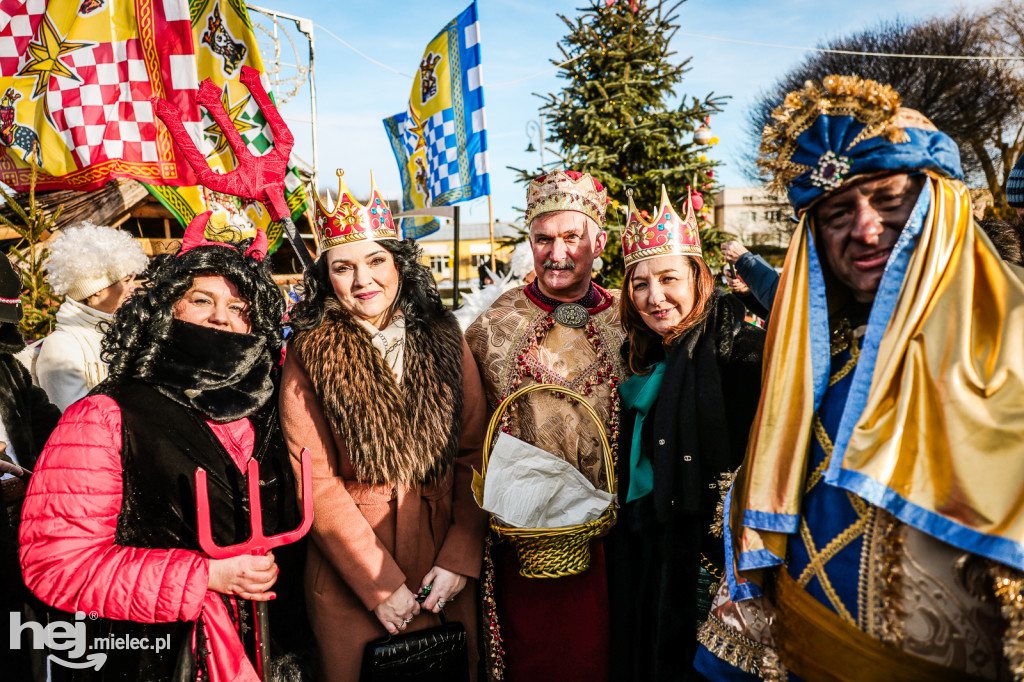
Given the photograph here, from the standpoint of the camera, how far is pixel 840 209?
1.50m

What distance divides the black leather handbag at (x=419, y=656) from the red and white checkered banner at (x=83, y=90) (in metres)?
3.58

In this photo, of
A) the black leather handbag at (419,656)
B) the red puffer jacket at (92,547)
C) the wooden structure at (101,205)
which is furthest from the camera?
the wooden structure at (101,205)

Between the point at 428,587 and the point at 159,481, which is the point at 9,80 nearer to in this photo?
the point at 159,481

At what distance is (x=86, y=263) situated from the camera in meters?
3.73

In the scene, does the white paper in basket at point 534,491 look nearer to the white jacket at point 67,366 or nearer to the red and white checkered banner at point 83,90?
the white jacket at point 67,366

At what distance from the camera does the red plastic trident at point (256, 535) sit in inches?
68.2

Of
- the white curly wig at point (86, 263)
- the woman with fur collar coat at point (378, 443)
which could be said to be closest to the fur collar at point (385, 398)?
the woman with fur collar coat at point (378, 443)

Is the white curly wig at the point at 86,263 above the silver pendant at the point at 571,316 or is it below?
above

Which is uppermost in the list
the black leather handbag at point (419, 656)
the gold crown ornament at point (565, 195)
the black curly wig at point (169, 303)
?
the gold crown ornament at point (565, 195)

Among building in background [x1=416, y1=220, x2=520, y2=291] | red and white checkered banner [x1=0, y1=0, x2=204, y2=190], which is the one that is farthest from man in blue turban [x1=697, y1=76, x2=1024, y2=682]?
building in background [x1=416, y1=220, x2=520, y2=291]

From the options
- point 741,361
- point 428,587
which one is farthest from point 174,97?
point 741,361

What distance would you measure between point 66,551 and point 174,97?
377cm

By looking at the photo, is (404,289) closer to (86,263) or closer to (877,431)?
(877,431)

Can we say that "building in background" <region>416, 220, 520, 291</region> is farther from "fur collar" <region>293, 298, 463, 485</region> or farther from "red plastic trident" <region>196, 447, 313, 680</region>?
"red plastic trident" <region>196, 447, 313, 680</region>
